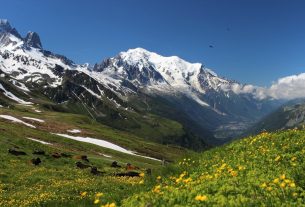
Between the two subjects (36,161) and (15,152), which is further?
(15,152)

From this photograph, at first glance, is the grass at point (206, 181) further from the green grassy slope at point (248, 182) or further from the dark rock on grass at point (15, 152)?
the dark rock on grass at point (15, 152)

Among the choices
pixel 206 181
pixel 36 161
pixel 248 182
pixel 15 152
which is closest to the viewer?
pixel 248 182

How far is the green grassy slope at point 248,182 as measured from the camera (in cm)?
1130

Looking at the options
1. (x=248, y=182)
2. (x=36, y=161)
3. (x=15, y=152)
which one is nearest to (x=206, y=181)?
(x=248, y=182)

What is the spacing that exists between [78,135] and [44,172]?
67.5m

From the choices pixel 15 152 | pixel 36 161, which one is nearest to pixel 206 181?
pixel 36 161

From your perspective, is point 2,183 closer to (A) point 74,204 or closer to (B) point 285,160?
(A) point 74,204

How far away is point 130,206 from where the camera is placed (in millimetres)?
12242

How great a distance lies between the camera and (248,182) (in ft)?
43.4

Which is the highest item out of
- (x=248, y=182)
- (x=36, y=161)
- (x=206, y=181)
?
(x=248, y=182)

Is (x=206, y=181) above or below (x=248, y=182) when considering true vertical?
below

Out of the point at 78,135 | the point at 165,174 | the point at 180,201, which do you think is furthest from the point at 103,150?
the point at 180,201

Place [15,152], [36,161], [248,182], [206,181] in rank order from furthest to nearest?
1. [15,152]
2. [36,161]
3. [206,181]
4. [248,182]

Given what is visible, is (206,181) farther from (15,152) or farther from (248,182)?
(15,152)
